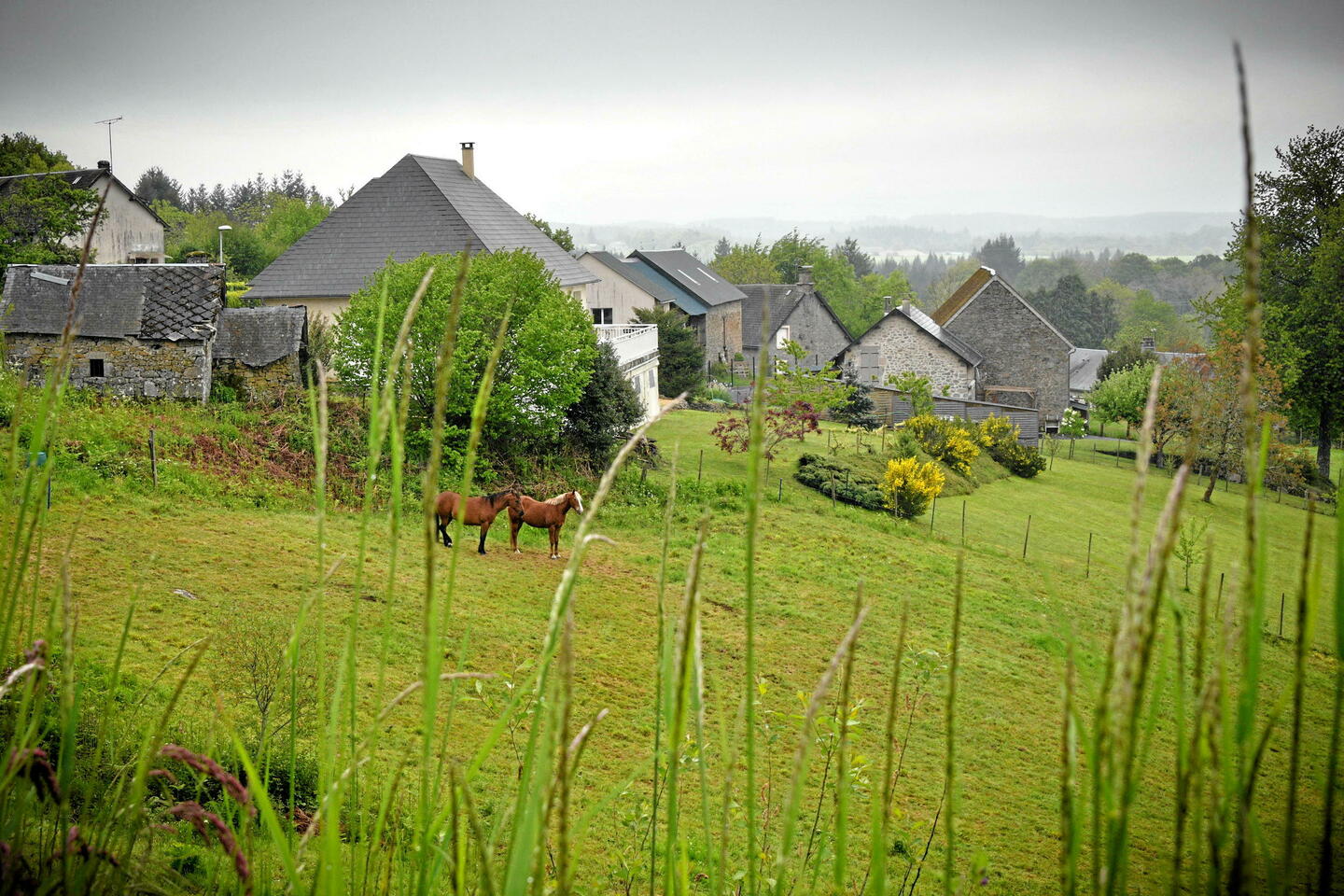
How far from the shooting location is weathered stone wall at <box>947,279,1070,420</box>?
44094 millimetres

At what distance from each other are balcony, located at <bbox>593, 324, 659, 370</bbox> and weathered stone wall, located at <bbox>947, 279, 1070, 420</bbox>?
2061 cm

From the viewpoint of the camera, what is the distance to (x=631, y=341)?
27016 millimetres

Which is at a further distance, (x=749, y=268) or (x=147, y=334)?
(x=749, y=268)

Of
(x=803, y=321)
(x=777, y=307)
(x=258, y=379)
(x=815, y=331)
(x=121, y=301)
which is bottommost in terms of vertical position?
(x=258, y=379)

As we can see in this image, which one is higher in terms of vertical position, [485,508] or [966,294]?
[966,294]

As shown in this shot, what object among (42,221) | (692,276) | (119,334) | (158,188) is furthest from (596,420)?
(158,188)

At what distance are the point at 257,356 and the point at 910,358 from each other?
29.8m

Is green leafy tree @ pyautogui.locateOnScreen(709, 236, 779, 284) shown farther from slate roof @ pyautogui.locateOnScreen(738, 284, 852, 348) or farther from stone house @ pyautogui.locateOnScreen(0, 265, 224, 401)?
stone house @ pyautogui.locateOnScreen(0, 265, 224, 401)

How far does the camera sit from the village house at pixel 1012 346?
43938mm

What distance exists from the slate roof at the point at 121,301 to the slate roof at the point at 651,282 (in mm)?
24821

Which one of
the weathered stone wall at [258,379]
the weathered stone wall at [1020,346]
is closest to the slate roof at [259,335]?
the weathered stone wall at [258,379]

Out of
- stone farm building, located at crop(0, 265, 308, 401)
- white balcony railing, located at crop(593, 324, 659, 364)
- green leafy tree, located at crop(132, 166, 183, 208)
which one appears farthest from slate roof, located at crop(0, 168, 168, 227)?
green leafy tree, located at crop(132, 166, 183, 208)

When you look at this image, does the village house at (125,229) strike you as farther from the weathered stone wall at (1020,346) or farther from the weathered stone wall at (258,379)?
the weathered stone wall at (1020,346)

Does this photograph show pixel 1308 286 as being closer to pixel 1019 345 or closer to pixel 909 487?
pixel 1019 345
